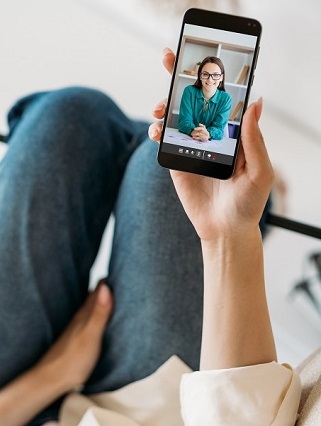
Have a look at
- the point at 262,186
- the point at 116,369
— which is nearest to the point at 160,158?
the point at 262,186

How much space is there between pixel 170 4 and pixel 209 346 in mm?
838

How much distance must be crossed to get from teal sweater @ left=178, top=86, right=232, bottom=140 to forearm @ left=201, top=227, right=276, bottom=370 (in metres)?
0.13

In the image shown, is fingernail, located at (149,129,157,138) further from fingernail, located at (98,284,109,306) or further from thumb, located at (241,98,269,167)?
fingernail, located at (98,284,109,306)

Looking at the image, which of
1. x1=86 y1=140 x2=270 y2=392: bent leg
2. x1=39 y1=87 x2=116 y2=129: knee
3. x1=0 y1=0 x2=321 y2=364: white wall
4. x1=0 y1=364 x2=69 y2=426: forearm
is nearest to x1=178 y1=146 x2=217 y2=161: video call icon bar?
x1=86 y1=140 x2=270 y2=392: bent leg

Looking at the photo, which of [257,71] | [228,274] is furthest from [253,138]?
[257,71]

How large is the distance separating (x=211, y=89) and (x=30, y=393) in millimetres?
498

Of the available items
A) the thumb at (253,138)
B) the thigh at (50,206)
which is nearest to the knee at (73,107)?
the thigh at (50,206)

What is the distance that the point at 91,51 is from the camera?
1.56 meters

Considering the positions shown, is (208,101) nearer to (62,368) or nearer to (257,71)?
(62,368)

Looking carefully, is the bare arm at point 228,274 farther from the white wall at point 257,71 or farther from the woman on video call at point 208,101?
the white wall at point 257,71

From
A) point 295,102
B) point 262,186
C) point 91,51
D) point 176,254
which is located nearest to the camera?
point 262,186

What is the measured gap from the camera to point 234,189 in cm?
71

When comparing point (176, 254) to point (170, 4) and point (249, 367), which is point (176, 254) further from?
point (170, 4)

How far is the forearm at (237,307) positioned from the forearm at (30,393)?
284 millimetres
